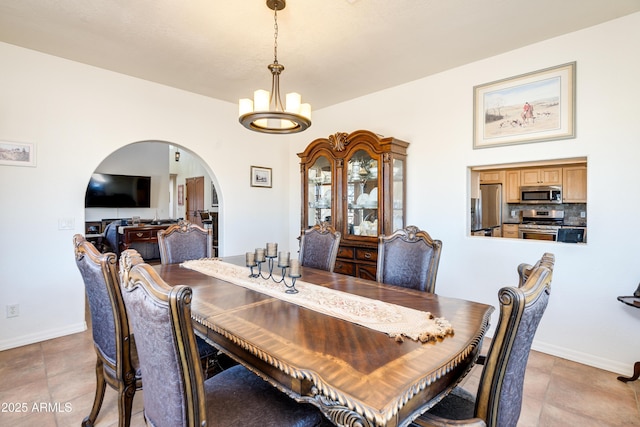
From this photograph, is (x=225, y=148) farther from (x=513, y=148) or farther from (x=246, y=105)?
(x=513, y=148)

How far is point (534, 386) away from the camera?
2207 millimetres

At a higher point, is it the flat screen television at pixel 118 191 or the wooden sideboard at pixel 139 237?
the flat screen television at pixel 118 191

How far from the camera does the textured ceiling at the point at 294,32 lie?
2215 mm

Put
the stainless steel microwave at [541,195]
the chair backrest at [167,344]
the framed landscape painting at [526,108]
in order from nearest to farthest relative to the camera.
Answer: the chair backrest at [167,344] → the framed landscape painting at [526,108] → the stainless steel microwave at [541,195]

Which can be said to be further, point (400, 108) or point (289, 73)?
point (400, 108)

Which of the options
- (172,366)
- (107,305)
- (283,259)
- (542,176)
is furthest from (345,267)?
(542,176)

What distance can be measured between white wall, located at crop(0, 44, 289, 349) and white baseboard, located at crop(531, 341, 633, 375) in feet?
13.9

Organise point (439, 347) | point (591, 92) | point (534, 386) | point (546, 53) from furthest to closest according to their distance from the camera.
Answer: point (546, 53) < point (591, 92) < point (534, 386) < point (439, 347)

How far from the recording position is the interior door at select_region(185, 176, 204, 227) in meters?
9.05

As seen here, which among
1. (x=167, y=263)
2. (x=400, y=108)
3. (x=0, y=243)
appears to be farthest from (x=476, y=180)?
(x=0, y=243)

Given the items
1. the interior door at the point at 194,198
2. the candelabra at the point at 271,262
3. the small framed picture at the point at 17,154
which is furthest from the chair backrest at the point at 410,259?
the interior door at the point at 194,198

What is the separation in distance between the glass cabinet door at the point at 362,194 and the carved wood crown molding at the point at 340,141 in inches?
6.5

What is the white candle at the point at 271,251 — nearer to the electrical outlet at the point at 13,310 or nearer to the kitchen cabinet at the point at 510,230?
the electrical outlet at the point at 13,310

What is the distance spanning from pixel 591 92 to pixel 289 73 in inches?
102
